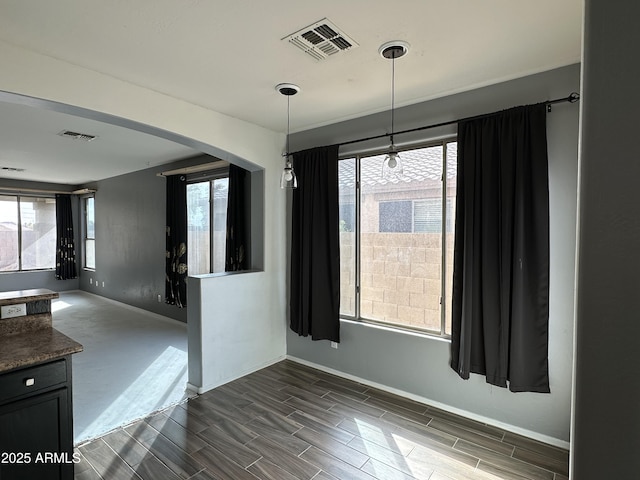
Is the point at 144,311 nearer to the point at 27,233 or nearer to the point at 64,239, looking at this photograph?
the point at 64,239

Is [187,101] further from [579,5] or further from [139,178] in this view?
[139,178]

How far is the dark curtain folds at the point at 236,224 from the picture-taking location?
4.38 meters

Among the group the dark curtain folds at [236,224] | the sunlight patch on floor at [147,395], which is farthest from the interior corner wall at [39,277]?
the dark curtain folds at [236,224]

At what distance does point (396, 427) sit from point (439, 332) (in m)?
0.85

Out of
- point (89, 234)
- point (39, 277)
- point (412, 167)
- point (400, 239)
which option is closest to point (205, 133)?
point (412, 167)

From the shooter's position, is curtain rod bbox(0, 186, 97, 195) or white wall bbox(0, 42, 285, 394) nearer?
white wall bbox(0, 42, 285, 394)

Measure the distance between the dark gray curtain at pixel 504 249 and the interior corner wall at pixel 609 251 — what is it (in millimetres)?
2021

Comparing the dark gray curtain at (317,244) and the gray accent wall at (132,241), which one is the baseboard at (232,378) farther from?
the gray accent wall at (132,241)

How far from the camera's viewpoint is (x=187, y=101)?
3.01m

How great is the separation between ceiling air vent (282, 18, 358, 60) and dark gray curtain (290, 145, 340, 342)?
1.37m

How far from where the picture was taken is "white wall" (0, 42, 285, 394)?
84.7 inches

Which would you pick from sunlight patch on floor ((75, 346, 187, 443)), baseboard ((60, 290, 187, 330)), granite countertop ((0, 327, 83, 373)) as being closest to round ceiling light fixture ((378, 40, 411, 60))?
granite countertop ((0, 327, 83, 373))

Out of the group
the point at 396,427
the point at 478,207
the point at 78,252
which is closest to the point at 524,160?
the point at 478,207

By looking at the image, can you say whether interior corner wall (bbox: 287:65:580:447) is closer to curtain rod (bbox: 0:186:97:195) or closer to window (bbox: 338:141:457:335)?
window (bbox: 338:141:457:335)
